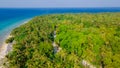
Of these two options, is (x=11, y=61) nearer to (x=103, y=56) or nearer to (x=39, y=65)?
(x=39, y=65)

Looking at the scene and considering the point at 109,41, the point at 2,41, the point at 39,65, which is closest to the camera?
the point at 39,65

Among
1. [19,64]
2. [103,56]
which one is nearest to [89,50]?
[103,56]

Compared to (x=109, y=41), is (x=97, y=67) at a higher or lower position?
lower

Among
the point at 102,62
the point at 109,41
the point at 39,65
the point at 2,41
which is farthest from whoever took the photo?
the point at 2,41

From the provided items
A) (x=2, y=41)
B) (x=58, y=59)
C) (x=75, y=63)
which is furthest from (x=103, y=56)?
(x=2, y=41)

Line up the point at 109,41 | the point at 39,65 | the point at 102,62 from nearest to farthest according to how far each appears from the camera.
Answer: the point at 39,65, the point at 102,62, the point at 109,41

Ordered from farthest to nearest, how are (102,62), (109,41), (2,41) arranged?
(2,41)
(109,41)
(102,62)

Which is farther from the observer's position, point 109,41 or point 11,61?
point 109,41

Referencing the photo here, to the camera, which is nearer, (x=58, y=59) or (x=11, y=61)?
(x=11, y=61)

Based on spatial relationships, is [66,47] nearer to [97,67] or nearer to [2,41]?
[97,67]
